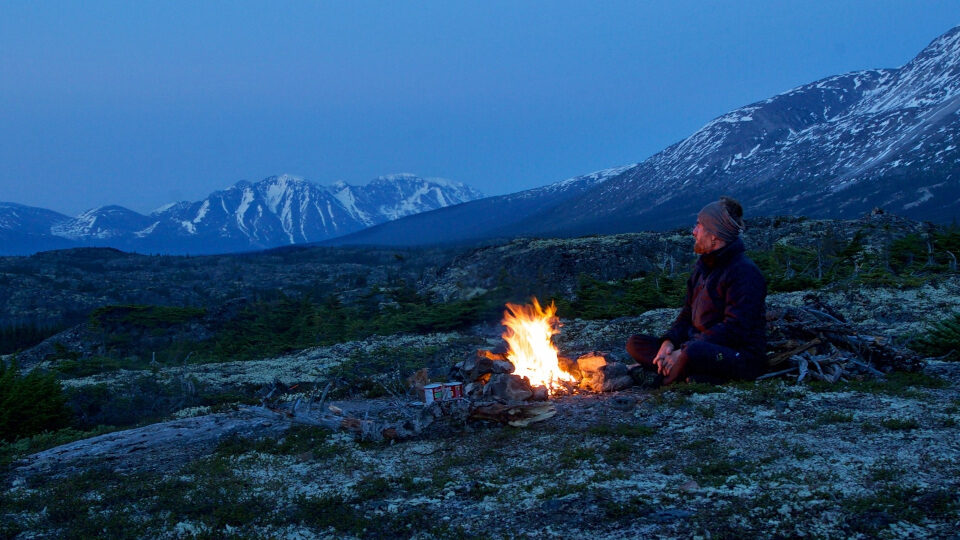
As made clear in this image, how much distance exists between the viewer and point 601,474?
19.4 ft

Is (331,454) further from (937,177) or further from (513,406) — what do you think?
(937,177)

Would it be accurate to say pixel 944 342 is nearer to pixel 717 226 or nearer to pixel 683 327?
pixel 683 327

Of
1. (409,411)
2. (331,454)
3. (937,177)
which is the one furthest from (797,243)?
(937,177)

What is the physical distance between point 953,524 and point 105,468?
27.5 feet

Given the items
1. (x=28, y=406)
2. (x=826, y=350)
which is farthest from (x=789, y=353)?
(x=28, y=406)

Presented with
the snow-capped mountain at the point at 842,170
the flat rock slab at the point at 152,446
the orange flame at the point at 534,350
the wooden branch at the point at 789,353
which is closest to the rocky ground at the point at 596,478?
the flat rock slab at the point at 152,446

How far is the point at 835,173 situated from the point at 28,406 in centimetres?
16108

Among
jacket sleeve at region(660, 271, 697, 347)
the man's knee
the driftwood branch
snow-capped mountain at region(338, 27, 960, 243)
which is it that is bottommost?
the driftwood branch

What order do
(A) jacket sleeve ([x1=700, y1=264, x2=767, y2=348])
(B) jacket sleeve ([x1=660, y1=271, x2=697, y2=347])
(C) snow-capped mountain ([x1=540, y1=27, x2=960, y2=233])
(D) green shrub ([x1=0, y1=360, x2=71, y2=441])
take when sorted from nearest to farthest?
(A) jacket sleeve ([x1=700, y1=264, x2=767, y2=348]), (B) jacket sleeve ([x1=660, y1=271, x2=697, y2=347]), (D) green shrub ([x1=0, y1=360, x2=71, y2=441]), (C) snow-capped mountain ([x1=540, y1=27, x2=960, y2=233])

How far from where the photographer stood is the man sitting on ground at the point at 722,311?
8.23 meters

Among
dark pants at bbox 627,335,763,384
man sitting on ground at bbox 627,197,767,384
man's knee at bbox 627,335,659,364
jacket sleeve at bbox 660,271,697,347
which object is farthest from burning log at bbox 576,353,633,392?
dark pants at bbox 627,335,763,384

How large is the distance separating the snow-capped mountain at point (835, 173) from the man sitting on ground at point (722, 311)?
106 metres

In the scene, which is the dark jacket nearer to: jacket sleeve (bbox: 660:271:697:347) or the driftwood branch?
jacket sleeve (bbox: 660:271:697:347)

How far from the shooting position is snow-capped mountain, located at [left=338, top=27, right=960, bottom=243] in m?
118
